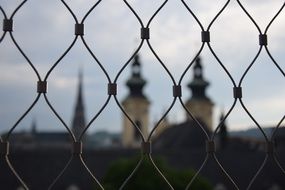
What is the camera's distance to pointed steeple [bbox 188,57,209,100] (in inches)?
1650

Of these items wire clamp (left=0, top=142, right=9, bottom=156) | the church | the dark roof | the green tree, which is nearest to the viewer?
wire clamp (left=0, top=142, right=9, bottom=156)

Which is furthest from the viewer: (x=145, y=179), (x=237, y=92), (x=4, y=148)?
(x=145, y=179)

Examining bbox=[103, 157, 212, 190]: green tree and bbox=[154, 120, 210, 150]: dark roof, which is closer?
bbox=[103, 157, 212, 190]: green tree

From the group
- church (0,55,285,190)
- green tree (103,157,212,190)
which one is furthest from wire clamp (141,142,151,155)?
church (0,55,285,190)

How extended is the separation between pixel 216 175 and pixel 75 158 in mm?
26839

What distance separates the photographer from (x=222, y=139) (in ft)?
120

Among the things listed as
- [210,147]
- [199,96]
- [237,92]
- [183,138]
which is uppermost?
[237,92]

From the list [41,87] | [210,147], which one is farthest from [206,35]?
[41,87]

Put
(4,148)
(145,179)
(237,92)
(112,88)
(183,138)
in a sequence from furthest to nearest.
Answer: (183,138), (145,179), (237,92), (112,88), (4,148)

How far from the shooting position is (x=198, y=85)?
42.1 metres

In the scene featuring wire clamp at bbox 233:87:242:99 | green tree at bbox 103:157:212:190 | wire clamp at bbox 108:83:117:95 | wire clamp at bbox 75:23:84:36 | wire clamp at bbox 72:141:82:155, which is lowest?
green tree at bbox 103:157:212:190

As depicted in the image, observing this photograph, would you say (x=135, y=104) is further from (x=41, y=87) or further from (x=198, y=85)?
(x=41, y=87)

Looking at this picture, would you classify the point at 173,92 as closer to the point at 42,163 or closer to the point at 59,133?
the point at 42,163

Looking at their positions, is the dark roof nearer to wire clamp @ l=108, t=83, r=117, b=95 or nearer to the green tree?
the green tree
